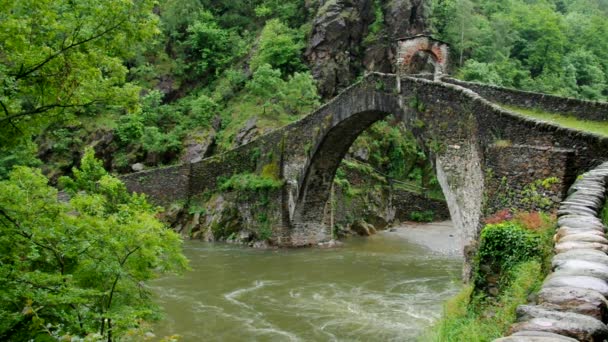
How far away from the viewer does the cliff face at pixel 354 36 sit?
1137 inches

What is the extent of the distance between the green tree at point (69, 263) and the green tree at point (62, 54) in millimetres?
967

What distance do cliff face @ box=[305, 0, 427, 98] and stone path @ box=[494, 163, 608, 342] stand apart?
79.5ft

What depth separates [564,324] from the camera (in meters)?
2.96

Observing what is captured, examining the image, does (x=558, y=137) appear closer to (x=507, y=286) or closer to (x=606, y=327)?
(x=507, y=286)

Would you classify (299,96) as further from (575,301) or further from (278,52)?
(575,301)

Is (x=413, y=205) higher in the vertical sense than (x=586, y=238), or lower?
lower

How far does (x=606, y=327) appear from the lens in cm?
293

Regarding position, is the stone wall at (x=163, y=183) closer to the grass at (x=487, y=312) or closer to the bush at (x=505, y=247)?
the grass at (x=487, y=312)

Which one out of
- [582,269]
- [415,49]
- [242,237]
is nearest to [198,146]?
[242,237]

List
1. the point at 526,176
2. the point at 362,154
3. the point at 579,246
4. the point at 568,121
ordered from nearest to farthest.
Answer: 1. the point at 579,246
2. the point at 526,176
3. the point at 568,121
4. the point at 362,154

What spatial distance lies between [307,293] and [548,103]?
7899 mm

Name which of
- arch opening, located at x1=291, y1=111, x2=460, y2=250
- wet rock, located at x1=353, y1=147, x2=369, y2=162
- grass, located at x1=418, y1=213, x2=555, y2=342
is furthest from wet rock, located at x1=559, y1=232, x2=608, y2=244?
wet rock, located at x1=353, y1=147, x2=369, y2=162

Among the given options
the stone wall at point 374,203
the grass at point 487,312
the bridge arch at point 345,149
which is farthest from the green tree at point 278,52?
the grass at point 487,312

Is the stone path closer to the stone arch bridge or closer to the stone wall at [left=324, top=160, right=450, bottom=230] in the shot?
the stone arch bridge
